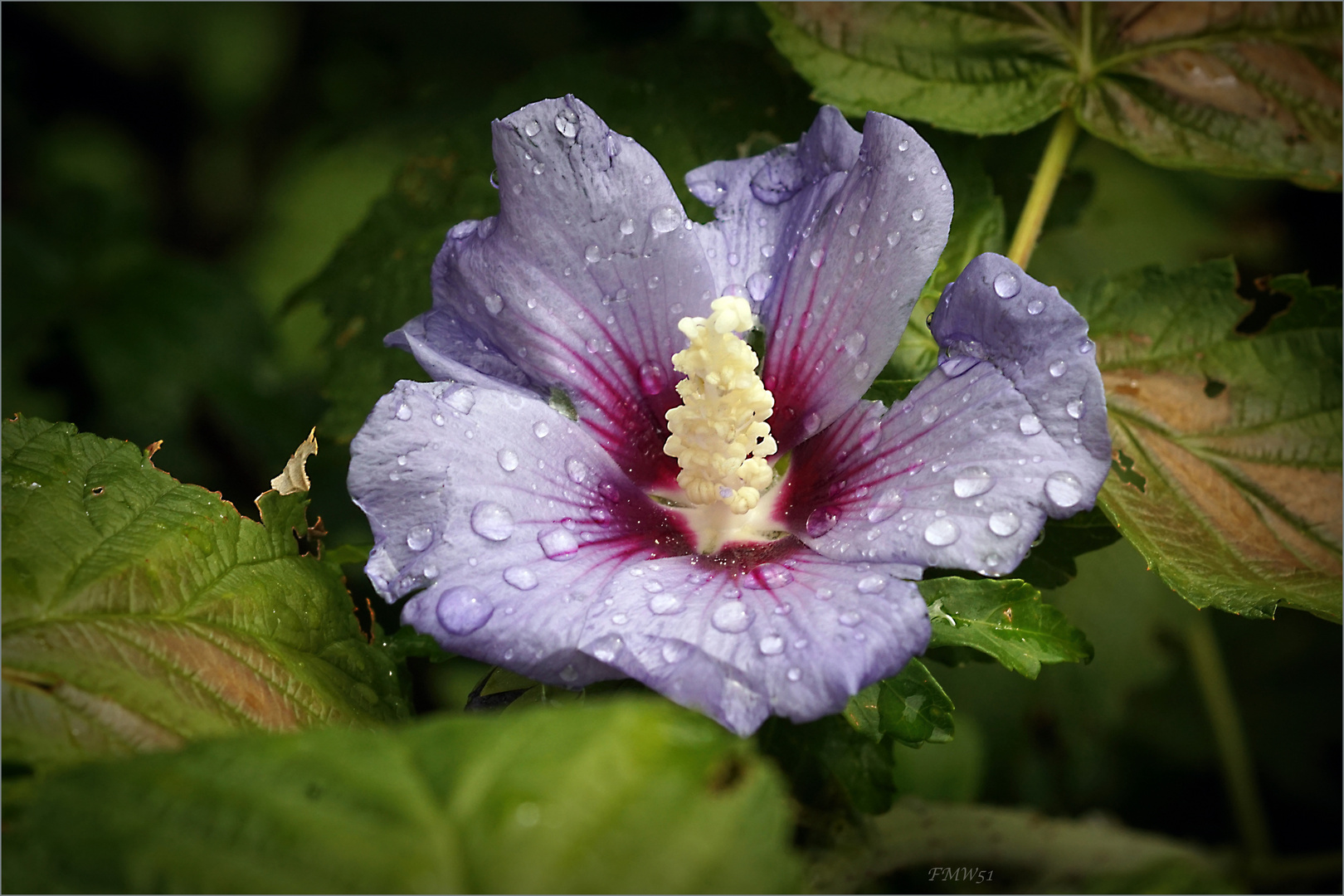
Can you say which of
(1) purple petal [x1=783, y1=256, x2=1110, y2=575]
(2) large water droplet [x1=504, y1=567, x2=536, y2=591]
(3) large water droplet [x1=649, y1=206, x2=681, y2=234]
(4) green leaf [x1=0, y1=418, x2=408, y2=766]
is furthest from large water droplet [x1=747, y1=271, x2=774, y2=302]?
(4) green leaf [x1=0, y1=418, x2=408, y2=766]

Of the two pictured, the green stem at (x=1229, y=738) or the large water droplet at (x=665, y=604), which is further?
the green stem at (x=1229, y=738)

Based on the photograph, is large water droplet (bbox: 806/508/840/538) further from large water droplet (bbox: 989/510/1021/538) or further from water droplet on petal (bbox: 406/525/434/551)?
water droplet on petal (bbox: 406/525/434/551)

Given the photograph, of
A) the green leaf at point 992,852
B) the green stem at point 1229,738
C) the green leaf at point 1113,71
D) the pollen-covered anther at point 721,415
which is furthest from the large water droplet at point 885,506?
the green stem at point 1229,738

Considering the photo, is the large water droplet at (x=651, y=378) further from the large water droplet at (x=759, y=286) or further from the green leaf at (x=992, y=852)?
the green leaf at (x=992, y=852)

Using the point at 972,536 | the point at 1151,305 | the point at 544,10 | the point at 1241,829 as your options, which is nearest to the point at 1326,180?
the point at 1151,305

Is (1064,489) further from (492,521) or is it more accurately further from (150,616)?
(150,616)

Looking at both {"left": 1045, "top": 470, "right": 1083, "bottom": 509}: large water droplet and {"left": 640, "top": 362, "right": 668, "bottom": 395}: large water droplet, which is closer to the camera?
{"left": 1045, "top": 470, "right": 1083, "bottom": 509}: large water droplet
